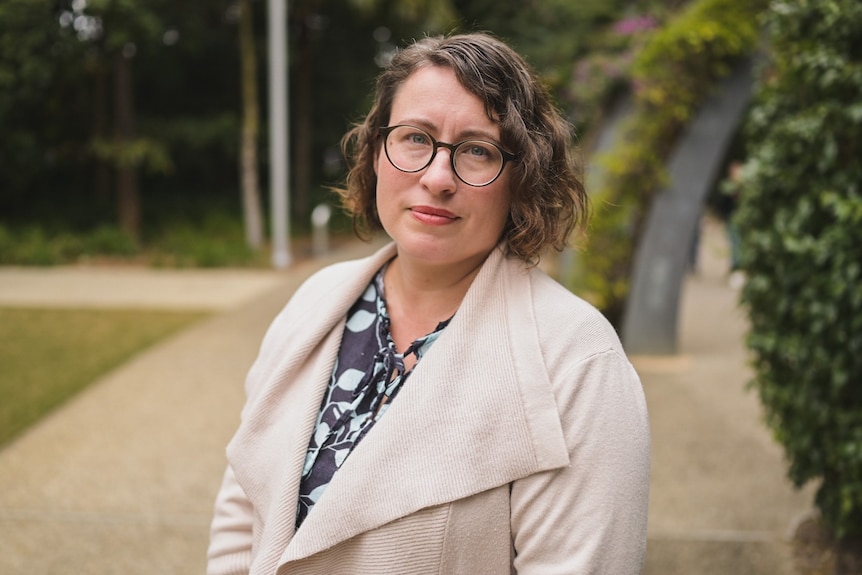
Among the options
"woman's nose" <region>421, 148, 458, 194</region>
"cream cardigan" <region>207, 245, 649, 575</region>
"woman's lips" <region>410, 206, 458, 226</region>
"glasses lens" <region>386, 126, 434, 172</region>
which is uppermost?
"glasses lens" <region>386, 126, 434, 172</region>

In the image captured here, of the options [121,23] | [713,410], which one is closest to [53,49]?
[121,23]

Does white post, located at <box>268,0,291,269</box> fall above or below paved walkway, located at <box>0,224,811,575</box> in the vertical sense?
above

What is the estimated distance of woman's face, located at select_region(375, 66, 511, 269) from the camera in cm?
168

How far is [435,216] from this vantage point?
5.69 ft

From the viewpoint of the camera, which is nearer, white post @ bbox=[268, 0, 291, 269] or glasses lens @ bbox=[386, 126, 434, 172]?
glasses lens @ bbox=[386, 126, 434, 172]

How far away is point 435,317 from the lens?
74.7 inches

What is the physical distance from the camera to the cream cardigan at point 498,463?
4.98 ft

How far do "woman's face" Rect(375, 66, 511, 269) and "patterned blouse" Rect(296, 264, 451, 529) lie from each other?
215mm

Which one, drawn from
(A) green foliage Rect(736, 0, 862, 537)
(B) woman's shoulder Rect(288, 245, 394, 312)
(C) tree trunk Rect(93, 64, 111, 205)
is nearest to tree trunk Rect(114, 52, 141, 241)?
(C) tree trunk Rect(93, 64, 111, 205)

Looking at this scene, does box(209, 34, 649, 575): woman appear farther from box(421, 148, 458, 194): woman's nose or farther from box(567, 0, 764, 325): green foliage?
box(567, 0, 764, 325): green foliage

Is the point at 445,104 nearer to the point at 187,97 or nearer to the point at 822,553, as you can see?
the point at 822,553

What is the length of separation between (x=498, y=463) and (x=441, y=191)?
0.56m

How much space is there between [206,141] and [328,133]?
4961 millimetres

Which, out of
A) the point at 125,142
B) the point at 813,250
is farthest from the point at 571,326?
the point at 125,142
